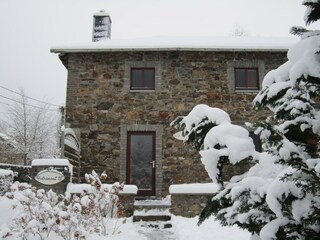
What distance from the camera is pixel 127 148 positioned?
10461 millimetres

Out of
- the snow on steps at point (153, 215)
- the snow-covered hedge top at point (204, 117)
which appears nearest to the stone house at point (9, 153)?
the snow on steps at point (153, 215)

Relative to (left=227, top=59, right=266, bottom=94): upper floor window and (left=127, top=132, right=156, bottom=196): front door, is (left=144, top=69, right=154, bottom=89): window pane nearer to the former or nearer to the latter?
(left=127, top=132, right=156, bottom=196): front door

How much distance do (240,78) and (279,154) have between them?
31.0ft

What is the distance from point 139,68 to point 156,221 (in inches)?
209

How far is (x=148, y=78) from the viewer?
11039 mm

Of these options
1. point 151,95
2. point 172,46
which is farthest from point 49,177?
point 172,46

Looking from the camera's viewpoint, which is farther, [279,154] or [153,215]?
[153,215]

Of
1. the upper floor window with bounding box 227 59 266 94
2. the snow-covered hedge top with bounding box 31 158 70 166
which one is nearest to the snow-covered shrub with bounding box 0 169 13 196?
the snow-covered hedge top with bounding box 31 158 70 166

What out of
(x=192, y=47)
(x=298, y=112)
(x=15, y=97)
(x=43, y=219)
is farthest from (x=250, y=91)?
(x=15, y=97)

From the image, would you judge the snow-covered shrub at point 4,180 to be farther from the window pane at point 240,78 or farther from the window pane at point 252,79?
the window pane at point 252,79

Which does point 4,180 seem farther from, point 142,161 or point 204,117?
point 204,117

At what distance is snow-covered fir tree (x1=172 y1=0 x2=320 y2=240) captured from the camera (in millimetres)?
1797

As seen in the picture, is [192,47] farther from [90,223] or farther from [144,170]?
[90,223]

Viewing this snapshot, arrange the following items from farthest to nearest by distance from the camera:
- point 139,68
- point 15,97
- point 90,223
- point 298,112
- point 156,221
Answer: point 15,97 → point 139,68 → point 156,221 → point 90,223 → point 298,112
